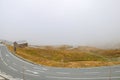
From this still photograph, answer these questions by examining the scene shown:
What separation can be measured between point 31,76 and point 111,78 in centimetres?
1430

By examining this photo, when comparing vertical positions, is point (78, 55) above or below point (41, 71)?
above

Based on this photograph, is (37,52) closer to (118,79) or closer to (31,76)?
(31,76)

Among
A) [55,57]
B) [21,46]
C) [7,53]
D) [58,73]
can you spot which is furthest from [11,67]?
[21,46]

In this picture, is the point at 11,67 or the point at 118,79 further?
the point at 11,67

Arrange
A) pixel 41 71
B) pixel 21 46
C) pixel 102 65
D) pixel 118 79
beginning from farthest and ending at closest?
pixel 21 46 < pixel 102 65 < pixel 41 71 < pixel 118 79

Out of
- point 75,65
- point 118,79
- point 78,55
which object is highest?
point 78,55

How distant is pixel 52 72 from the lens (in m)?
62.8

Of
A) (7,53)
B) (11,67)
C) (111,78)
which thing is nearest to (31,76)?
(11,67)

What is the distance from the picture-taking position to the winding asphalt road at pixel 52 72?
5734cm

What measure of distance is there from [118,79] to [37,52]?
52.4m

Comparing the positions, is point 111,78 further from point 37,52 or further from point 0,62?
point 37,52

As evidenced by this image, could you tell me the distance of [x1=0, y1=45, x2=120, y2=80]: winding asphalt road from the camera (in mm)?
57344

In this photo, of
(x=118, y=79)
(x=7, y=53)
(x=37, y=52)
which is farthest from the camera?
(x=37, y=52)

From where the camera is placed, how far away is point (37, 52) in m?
104
